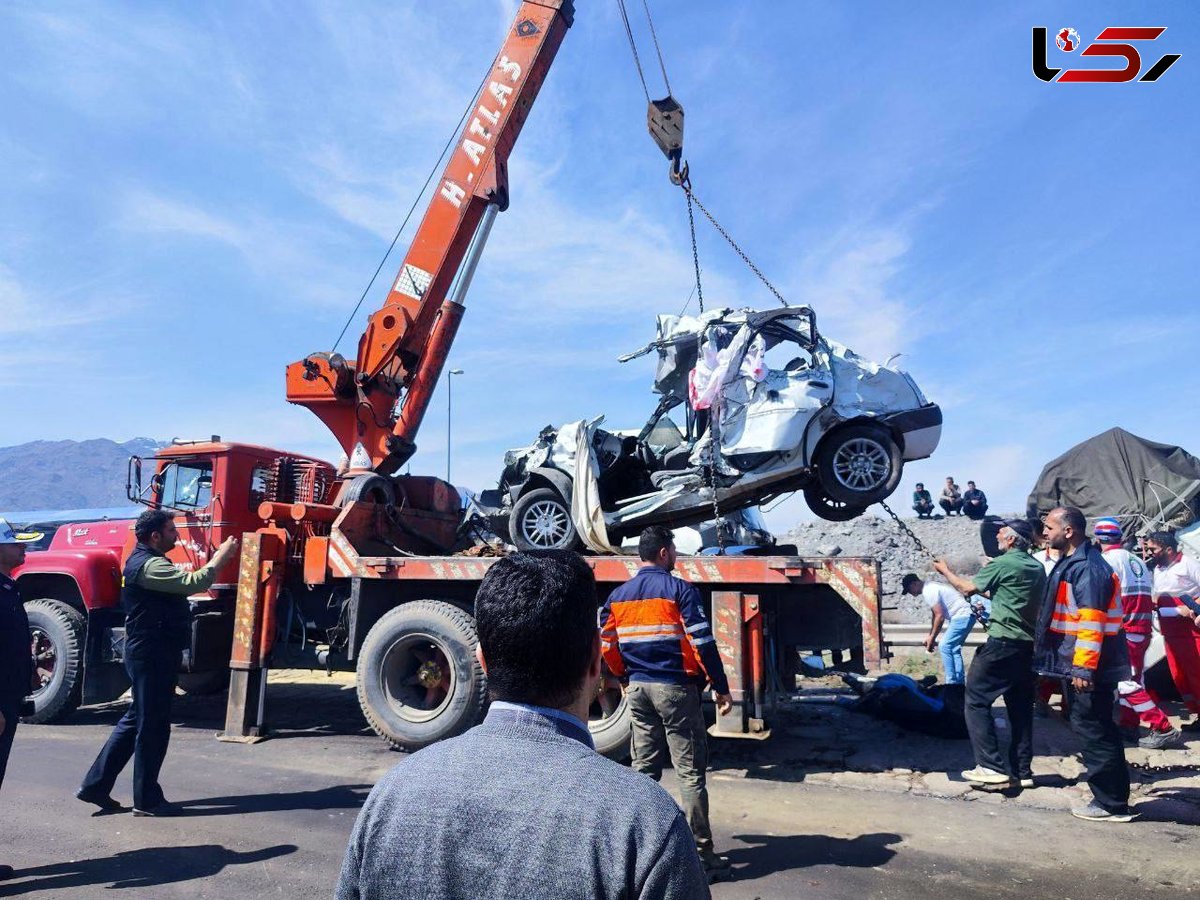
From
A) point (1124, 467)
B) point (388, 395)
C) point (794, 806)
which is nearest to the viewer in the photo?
point (794, 806)

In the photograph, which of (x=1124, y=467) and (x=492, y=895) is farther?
(x=1124, y=467)

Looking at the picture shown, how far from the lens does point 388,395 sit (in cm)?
953

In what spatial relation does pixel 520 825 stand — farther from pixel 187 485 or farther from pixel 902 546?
pixel 902 546

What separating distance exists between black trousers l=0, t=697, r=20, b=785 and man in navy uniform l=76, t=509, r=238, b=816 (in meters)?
0.84

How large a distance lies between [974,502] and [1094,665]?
14.0m

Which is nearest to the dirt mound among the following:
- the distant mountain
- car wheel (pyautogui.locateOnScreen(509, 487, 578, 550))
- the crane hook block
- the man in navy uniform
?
car wheel (pyautogui.locateOnScreen(509, 487, 578, 550))

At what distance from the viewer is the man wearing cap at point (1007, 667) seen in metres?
5.55

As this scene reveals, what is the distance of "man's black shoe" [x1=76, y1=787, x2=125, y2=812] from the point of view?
16.4 ft

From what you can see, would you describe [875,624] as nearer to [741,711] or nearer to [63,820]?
[741,711]

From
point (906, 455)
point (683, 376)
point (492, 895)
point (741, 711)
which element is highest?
point (683, 376)

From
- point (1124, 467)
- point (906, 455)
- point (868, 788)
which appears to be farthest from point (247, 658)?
point (1124, 467)

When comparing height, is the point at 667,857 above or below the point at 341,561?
below

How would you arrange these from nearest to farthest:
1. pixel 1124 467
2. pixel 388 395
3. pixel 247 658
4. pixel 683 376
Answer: pixel 247 658, pixel 683 376, pixel 388 395, pixel 1124 467

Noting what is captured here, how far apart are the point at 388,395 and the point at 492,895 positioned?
8.73 m
